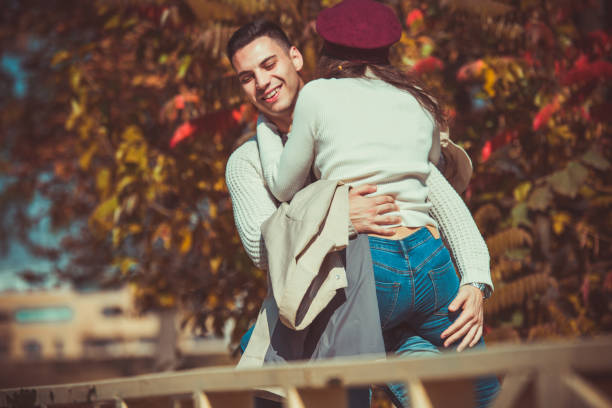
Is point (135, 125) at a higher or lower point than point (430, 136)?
lower

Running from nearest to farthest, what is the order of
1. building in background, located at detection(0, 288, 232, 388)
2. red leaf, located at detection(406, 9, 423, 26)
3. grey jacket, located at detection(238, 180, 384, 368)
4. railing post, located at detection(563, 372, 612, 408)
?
railing post, located at detection(563, 372, 612, 408)
grey jacket, located at detection(238, 180, 384, 368)
red leaf, located at detection(406, 9, 423, 26)
building in background, located at detection(0, 288, 232, 388)

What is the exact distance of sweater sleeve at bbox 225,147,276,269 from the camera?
7.53ft

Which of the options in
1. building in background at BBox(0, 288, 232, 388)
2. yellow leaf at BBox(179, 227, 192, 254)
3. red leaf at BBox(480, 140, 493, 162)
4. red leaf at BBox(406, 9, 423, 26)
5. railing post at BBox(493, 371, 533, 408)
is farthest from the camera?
building in background at BBox(0, 288, 232, 388)

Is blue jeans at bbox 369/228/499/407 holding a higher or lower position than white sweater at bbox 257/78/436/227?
lower

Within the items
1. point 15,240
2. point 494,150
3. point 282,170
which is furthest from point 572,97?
point 15,240

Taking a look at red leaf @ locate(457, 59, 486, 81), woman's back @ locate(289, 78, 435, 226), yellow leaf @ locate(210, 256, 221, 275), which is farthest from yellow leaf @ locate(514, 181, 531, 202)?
woman's back @ locate(289, 78, 435, 226)

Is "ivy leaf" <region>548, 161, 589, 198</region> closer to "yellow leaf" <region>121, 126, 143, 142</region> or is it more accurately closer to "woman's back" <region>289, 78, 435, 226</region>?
"woman's back" <region>289, 78, 435, 226</region>

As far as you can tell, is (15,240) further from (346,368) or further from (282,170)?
(346,368)

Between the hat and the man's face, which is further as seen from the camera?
the man's face

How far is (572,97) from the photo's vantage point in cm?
430

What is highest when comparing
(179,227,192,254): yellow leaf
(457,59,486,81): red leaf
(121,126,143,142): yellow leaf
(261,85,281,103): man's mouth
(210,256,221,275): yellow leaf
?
(261,85,281,103): man's mouth

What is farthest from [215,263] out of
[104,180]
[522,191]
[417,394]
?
[417,394]

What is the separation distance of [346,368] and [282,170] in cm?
92

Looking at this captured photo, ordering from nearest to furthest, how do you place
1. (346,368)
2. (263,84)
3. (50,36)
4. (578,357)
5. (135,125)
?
(578,357), (346,368), (263,84), (135,125), (50,36)
